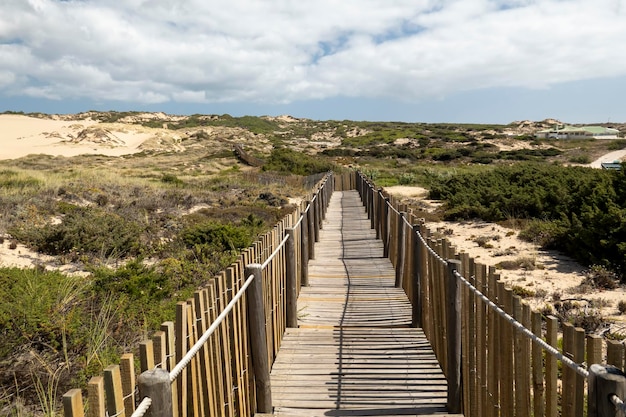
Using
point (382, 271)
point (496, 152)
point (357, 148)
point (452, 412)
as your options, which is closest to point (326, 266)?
point (382, 271)

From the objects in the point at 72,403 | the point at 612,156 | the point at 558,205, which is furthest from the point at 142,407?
the point at 612,156

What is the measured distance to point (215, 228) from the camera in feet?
37.7

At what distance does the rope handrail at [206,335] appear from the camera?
2.29m

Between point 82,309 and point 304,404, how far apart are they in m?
3.47

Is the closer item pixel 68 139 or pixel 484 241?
pixel 484 241

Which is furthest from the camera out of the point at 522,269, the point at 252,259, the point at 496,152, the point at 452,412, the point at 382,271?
the point at 496,152

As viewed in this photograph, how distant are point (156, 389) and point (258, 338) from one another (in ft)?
6.71

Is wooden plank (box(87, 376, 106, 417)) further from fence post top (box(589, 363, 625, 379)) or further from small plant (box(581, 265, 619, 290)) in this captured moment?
small plant (box(581, 265, 619, 290))

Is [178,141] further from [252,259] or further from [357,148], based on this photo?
[252,259]

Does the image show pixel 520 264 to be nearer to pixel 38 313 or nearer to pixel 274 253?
pixel 274 253

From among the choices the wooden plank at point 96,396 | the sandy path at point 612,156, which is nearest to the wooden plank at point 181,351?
the wooden plank at point 96,396

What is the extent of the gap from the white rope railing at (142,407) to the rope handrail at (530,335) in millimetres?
1669

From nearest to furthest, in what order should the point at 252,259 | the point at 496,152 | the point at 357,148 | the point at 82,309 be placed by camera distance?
the point at 252,259
the point at 82,309
the point at 496,152
the point at 357,148

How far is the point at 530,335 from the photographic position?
2592 mm
